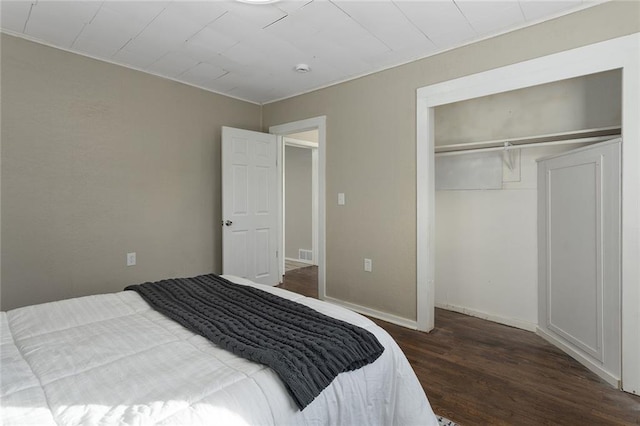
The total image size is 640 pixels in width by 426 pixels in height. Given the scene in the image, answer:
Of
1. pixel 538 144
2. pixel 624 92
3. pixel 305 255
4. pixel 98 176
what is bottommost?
pixel 305 255

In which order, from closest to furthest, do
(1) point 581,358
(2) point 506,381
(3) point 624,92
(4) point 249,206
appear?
1. (3) point 624,92
2. (2) point 506,381
3. (1) point 581,358
4. (4) point 249,206

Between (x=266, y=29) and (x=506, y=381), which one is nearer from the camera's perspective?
(x=506, y=381)

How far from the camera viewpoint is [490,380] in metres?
2.25

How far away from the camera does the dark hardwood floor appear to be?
74.3 inches

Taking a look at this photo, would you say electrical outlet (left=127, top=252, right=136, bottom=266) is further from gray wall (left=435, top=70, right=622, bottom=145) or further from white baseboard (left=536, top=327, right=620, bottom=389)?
white baseboard (left=536, top=327, right=620, bottom=389)

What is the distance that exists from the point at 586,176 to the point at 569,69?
75cm

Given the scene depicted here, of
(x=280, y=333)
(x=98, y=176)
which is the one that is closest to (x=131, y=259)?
(x=98, y=176)

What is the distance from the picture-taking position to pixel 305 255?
21.5ft

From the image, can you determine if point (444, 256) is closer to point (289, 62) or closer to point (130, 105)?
point (289, 62)

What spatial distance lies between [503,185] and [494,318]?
130 cm

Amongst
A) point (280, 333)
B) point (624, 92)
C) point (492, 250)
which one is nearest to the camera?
point (280, 333)

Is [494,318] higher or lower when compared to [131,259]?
lower

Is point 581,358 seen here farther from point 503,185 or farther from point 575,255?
point 503,185

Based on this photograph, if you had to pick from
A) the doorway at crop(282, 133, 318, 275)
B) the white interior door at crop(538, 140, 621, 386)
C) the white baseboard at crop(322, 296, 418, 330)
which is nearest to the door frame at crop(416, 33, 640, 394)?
the white interior door at crop(538, 140, 621, 386)
